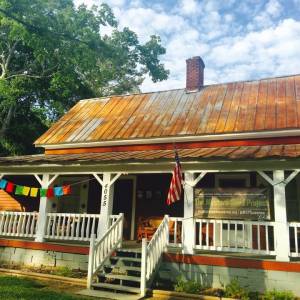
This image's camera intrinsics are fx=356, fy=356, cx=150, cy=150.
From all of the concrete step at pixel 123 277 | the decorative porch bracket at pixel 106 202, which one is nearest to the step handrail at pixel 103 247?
the concrete step at pixel 123 277

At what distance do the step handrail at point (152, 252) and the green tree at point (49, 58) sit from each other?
9.39 meters

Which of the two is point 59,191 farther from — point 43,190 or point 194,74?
point 194,74

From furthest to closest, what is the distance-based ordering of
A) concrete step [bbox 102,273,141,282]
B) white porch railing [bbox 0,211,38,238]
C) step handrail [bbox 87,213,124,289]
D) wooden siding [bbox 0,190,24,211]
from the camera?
wooden siding [bbox 0,190,24,211]
white porch railing [bbox 0,211,38,238]
step handrail [bbox 87,213,124,289]
concrete step [bbox 102,273,141,282]

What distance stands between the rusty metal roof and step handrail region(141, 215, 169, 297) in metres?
4.95

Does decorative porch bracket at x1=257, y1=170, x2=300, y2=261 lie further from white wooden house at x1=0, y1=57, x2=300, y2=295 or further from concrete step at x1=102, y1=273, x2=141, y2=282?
concrete step at x1=102, y1=273, x2=141, y2=282

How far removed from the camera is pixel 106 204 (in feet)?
35.7

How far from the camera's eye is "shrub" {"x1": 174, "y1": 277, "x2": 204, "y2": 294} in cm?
871

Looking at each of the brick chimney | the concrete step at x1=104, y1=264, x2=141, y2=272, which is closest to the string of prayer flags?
the concrete step at x1=104, y1=264, x2=141, y2=272

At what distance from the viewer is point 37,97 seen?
28.0m

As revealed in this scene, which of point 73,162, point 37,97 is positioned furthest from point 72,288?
point 37,97

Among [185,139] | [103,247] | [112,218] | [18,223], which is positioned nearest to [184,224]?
[103,247]

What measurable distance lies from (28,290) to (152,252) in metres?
3.05

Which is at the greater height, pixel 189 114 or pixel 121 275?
pixel 189 114

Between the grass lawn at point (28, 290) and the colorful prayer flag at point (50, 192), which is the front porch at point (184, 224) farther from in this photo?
the grass lawn at point (28, 290)
